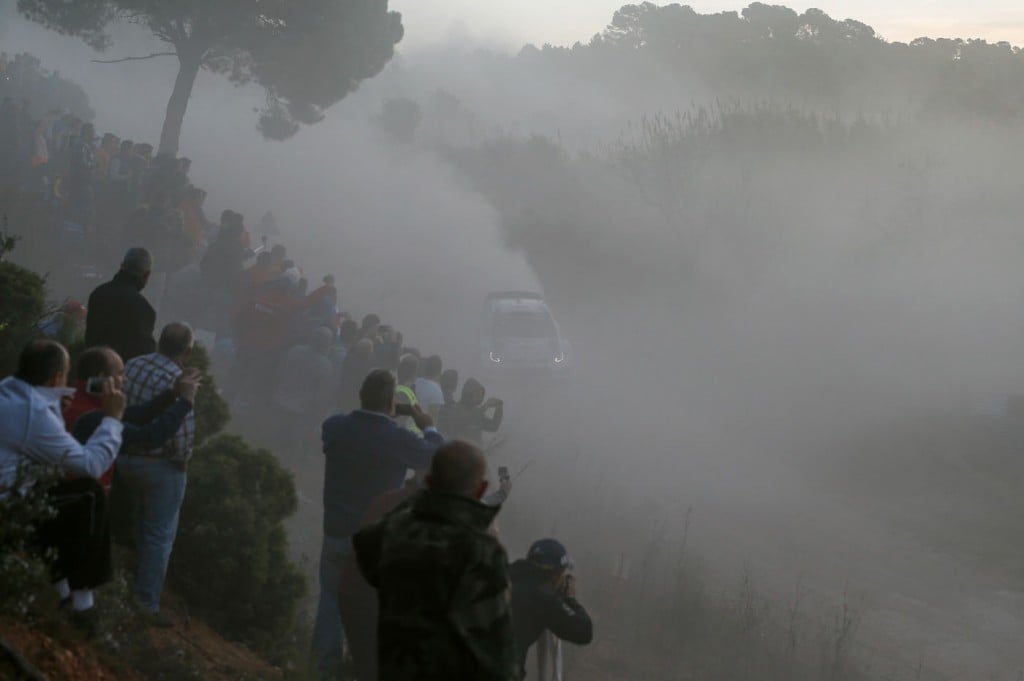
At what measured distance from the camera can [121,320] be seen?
23.7 ft

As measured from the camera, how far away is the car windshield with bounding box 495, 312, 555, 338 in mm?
23031

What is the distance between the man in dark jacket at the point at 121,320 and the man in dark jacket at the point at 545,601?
301cm

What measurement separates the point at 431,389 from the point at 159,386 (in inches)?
199

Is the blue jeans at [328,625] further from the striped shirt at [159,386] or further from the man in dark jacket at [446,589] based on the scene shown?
the man in dark jacket at [446,589]

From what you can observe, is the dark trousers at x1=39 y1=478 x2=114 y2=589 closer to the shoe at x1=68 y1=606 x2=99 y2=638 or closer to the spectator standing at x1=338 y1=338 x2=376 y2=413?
the shoe at x1=68 y1=606 x2=99 y2=638

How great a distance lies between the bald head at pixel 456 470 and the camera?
3.81 meters

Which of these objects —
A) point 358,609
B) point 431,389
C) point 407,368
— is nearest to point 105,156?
point 431,389

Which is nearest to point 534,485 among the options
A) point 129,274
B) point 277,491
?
point 277,491

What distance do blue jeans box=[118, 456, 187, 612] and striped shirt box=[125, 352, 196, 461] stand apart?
0.26 ft

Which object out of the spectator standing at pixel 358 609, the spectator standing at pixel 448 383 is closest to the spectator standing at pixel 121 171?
the spectator standing at pixel 448 383

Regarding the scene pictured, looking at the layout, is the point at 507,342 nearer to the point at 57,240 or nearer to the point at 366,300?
the point at 57,240

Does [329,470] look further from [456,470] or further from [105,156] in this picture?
[105,156]

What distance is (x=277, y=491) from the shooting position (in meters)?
8.06

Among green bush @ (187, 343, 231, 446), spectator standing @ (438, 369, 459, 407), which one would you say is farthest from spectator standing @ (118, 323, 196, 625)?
spectator standing @ (438, 369, 459, 407)
